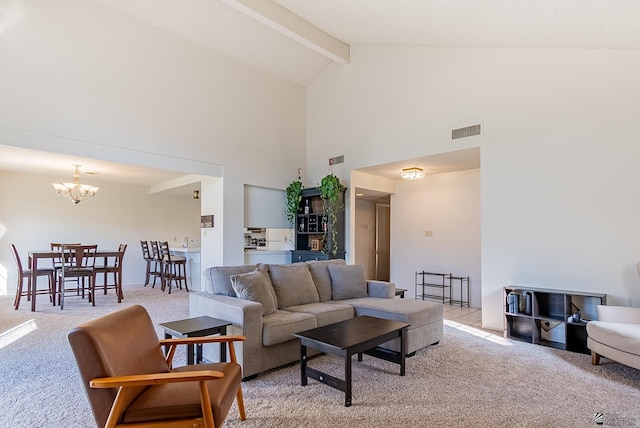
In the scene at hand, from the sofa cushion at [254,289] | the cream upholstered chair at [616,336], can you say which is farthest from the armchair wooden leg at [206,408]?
the cream upholstered chair at [616,336]

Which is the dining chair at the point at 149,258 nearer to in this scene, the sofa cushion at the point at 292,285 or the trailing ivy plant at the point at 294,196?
the trailing ivy plant at the point at 294,196

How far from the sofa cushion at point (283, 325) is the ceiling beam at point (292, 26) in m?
3.80

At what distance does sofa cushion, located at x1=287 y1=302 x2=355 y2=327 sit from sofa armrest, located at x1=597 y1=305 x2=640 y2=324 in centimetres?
238

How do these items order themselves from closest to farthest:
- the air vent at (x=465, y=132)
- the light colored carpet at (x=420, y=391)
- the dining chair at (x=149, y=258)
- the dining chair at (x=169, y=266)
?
the light colored carpet at (x=420, y=391) < the air vent at (x=465, y=132) < the dining chair at (x=169, y=266) < the dining chair at (x=149, y=258)

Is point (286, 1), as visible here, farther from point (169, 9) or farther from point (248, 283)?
point (248, 283)

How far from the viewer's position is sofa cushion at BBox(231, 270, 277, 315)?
326 cm

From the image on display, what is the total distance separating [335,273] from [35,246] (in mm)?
6312

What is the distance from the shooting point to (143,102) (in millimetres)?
5430

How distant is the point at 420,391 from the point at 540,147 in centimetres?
326

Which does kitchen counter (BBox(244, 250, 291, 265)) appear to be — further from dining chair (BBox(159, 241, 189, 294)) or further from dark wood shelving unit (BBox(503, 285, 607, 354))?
dark wood shelving unit (BBox(503, 285, 607, 354))

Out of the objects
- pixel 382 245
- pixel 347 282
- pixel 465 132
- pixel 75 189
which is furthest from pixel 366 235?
pixel 75 189

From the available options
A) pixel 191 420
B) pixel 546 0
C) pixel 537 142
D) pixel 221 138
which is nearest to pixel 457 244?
pixel 537 142

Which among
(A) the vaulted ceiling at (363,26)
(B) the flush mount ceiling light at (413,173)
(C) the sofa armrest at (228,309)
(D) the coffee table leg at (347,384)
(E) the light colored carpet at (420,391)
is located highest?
(A) the vaulted ceiling at (363,26)

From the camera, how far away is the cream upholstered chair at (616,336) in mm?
2869
